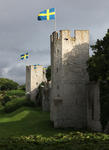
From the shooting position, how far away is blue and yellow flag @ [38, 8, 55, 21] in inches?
1310

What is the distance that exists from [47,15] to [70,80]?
940 cm

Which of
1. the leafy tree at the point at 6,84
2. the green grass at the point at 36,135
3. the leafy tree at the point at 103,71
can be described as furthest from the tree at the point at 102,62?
the leafy tree at the point at 6,84

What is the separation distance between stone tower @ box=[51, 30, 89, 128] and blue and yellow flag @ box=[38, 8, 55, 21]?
8.34 ft

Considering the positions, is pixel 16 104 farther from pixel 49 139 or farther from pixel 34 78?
pixel 49 139

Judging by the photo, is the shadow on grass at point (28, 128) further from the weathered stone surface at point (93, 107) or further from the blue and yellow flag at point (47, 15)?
the blue and yellow flag at point (47, 15)

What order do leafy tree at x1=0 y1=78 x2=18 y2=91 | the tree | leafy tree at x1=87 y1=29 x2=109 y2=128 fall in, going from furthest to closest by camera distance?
leafy tree at x1=0 y1=78 x2=18 y2=91 → the tree → leafy tree at x1=87 y1=29 x2=109 y2=128

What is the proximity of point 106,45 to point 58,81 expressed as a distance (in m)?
8.86

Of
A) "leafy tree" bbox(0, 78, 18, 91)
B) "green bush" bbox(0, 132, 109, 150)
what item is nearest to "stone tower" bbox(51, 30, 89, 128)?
"green bush" bbox(0, 132, 109, 150)

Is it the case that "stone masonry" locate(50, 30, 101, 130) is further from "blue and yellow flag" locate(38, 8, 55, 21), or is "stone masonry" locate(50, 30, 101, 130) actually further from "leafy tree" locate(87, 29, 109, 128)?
"leafy tree" locate(87, 29, 109, 128)

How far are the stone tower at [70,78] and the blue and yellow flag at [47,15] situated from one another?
254cm

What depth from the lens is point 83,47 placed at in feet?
110

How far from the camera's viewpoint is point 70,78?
32719mm

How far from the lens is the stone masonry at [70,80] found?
105 feet

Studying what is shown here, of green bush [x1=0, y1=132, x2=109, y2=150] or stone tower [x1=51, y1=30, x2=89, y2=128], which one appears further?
stone tower [x1=51, y1=30, x2=89, y2=128]
